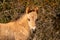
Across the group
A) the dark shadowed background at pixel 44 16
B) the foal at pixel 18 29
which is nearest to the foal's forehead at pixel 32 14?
the foal at pixel 18 29

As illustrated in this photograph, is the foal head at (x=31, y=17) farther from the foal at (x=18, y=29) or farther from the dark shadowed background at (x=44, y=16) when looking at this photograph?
→ the dark shadowed background at (x=44, y=16)

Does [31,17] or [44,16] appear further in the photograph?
[44,16]

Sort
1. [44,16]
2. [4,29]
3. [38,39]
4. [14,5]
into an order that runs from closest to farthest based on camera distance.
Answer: [4,29] < [38,39] < [44,16] < [14,5]

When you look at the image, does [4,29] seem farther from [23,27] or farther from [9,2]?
[9,2]

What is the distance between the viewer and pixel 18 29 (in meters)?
6.83

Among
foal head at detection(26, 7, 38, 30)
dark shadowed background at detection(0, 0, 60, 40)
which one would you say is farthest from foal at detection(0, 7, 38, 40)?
dark shadowed background at detection(0, 0, 60, 40)

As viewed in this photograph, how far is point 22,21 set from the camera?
270 inches

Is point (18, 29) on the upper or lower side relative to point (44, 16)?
upper

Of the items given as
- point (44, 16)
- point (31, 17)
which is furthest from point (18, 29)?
point (44, 16)

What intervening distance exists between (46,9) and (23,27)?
100.0 inches

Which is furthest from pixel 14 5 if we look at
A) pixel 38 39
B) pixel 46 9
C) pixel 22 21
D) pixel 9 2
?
pixel 22 21

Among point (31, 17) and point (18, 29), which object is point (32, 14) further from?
point (18, 29)

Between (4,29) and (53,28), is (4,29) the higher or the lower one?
the higher one

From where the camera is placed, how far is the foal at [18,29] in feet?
22.0
